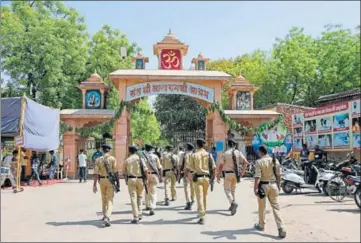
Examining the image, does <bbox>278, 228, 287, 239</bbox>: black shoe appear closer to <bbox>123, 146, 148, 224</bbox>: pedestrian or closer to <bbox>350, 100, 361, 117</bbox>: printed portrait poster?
<bbox>123, 146, 148, 224</bbox>: pedestrian

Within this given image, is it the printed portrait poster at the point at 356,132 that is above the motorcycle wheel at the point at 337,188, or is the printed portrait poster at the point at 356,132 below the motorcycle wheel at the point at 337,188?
above

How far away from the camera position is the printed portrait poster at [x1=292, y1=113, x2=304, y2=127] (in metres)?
21.6

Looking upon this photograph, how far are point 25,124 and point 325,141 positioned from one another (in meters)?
12.6

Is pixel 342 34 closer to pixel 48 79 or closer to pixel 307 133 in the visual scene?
pixel 307 133

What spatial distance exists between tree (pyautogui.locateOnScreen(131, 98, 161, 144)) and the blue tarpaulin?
14.4 metres

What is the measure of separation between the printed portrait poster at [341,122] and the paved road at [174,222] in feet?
17.2

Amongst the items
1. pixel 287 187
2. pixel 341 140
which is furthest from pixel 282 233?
pixel 341 140

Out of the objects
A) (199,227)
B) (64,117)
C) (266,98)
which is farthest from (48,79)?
(199,227)

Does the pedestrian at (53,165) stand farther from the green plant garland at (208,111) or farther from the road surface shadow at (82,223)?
the road surface shadow at (82,223)

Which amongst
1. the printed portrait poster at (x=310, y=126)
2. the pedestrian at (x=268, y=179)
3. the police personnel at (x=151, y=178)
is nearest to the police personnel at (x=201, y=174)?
the pedestrian at (x=268, y=179)

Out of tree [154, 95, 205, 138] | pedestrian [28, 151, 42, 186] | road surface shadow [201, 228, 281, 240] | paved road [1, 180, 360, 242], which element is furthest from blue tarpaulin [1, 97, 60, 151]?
tree [154, 95, 205, 138]

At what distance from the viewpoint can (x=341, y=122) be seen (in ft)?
57.6

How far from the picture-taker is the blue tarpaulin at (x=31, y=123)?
15.7m

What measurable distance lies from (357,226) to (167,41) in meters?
16.8
